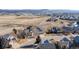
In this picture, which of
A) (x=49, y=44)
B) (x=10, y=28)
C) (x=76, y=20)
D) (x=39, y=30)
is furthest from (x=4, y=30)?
(x=76, y=20)

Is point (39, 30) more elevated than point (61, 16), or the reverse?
point (61, 16)
